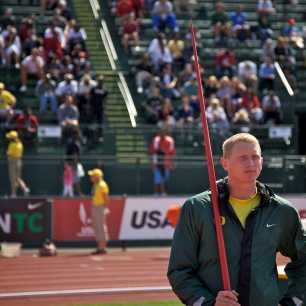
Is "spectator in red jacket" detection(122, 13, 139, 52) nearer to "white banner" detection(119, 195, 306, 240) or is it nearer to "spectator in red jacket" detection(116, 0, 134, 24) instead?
"spectator in red jacket" detection(116, 0, 134, 24)

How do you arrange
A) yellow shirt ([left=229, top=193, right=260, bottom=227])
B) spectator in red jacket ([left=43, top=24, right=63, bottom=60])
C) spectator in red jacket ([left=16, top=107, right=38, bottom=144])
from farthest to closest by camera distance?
spectator in red jacket ([left=43, top=24, right=63, bottom=60]) → spectator in red jacket ([left=16, top=107, right=38, bottom=144]) → yellow shirt ([left=229, top=193, right=260, bottom=227])

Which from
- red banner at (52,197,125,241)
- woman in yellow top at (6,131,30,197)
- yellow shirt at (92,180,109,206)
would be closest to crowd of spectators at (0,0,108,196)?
red banner at (52,197,125,241)

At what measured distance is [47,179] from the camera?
838 inches

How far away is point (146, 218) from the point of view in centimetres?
2156

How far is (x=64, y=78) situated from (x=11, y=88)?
1422 mm

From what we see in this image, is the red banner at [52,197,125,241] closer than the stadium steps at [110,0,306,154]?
Yes

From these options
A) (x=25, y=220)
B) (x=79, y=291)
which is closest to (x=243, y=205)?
(x=79, y=291)

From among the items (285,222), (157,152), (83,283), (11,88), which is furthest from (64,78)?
(285,222)

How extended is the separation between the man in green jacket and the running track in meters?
7.42

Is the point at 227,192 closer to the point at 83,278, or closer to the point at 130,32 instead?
the point at 83,278

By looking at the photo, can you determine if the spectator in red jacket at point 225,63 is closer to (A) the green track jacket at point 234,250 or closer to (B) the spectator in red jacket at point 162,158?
(B) the spectator in red jacket at point 162,158

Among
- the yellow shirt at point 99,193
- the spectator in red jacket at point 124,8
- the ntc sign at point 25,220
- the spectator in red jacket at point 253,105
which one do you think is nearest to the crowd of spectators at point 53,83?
the ntc sign at point 25,220

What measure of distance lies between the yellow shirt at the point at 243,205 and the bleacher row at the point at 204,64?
57.0 feet

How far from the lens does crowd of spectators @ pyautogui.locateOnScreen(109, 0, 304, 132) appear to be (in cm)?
2427
